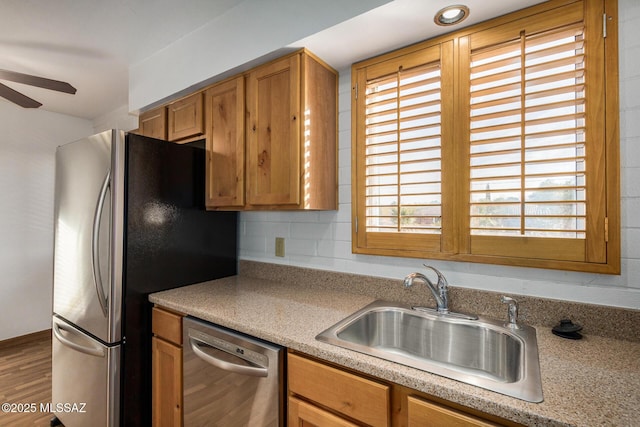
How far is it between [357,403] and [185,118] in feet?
6.32

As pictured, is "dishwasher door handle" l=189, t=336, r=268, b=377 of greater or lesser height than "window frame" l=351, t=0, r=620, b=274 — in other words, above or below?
below

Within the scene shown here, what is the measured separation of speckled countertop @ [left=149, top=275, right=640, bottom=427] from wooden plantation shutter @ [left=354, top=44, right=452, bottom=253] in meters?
0.41

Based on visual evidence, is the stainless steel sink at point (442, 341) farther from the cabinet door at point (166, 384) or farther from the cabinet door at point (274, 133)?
the cabinet door at point (166, 384)

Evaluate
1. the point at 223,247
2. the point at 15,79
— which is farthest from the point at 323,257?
the point at 15,79

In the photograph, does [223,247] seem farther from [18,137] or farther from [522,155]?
[18,137]

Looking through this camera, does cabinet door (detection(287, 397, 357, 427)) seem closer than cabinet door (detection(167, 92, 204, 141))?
Yes

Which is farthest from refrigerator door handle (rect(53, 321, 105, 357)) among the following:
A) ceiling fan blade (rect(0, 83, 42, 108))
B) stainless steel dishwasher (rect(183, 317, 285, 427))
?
ceiling fan blade (rect(0, 83, 42, 108))

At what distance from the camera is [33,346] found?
10.1 ft

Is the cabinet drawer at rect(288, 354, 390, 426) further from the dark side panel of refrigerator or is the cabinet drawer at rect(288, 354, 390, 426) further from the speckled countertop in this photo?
the dark side panel of refrigerator

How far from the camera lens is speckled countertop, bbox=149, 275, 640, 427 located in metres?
0.68

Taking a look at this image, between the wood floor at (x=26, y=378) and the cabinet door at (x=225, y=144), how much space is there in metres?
1.91

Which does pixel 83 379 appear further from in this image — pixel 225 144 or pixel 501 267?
pixel 501 267

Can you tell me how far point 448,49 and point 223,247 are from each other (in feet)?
5.65

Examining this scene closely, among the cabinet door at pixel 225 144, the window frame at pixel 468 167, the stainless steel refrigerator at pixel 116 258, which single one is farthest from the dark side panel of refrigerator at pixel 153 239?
the window frame at pixel 468 167
